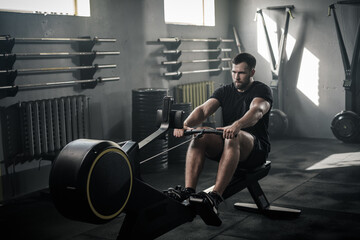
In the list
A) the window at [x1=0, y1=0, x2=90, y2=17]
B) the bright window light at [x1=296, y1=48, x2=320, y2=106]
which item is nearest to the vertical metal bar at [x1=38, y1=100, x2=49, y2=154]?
the window at [x1=0, y1=0, x2=90, y2=17]

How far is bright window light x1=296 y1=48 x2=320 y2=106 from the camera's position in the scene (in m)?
6.47

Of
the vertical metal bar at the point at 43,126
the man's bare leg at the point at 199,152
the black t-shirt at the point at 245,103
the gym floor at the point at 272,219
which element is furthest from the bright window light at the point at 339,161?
the vertical metal bar at the point at 43,126

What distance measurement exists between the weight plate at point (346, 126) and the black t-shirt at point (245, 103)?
9.77 feet

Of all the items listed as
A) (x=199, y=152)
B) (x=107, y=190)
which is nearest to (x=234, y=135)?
(x=199, y=152)

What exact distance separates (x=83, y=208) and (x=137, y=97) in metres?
2.83

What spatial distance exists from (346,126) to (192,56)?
7.03ft

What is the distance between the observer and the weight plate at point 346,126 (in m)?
5.85

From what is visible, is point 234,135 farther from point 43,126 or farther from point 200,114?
point 43,126

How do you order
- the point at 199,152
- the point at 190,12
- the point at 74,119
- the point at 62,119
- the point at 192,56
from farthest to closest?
the point at 190,12 < the point at 192,56 < the point at 74,119 < the point at 62,119 < the point at 199,152

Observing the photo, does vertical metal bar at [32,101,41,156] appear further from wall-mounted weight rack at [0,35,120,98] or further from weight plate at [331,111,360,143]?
weight plate at [331,111,360,143]

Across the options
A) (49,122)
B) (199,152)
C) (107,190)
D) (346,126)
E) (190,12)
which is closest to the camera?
(107,190)

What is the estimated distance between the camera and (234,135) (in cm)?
273

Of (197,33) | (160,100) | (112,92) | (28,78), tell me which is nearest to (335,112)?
(197,33)

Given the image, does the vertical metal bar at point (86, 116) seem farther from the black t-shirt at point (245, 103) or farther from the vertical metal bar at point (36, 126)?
the black t-shirt at point (245, 103)
